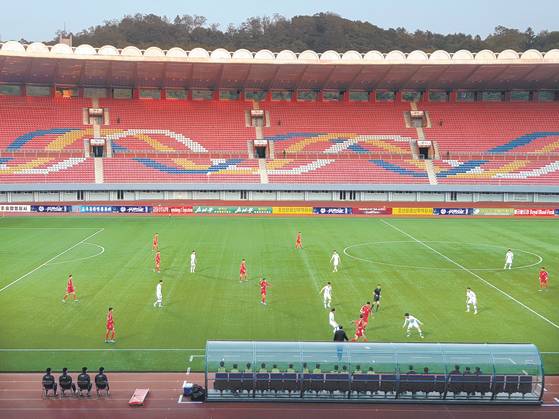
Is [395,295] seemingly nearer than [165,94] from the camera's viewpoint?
Yes

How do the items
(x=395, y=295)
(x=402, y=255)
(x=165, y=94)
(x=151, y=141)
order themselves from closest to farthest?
(x=395, y=295) < (x=402, y=255) < (x=151, y=141) < (x=165, y=94)

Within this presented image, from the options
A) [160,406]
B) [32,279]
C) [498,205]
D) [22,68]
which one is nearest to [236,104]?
[22,68]

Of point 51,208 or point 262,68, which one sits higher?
point 262,68

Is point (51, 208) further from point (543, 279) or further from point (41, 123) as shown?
point (543, 279)

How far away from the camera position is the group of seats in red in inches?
2306

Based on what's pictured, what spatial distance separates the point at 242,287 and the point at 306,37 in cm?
9614

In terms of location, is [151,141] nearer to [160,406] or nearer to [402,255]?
[402,255]

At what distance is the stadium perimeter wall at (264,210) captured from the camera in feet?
170

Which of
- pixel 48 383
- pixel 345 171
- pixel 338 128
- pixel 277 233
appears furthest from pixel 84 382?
pixel 338 128

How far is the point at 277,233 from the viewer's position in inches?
1693

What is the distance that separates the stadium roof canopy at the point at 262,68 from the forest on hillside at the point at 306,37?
1919 inches

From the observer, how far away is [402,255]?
35156 millimetres

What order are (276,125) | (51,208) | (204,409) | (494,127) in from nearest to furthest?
(204,409), (51,208), (276,125), (494,127)

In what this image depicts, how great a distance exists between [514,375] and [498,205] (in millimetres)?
43925
